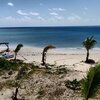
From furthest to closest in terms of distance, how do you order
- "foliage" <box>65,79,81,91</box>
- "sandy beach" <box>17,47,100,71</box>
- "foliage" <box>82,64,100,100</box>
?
"sandy beach" <box>17,47,100,71</box> < "foliage" <box>65,79,81,91</box> < "foliage" <box>82,64,100,100</box>

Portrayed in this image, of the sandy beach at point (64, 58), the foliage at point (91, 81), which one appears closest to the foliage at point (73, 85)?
the foliage at point (91, 81)

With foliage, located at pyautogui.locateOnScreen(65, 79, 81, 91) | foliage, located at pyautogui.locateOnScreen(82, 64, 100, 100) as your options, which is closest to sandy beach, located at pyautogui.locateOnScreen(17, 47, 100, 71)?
foliage, located at pyautogui.locateOnScreen(65, 79, 81, 91)

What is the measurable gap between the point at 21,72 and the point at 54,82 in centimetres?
419

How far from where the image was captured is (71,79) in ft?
88.8

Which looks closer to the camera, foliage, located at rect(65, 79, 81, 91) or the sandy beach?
foliage, located at rect(65, 79, 81, 91)

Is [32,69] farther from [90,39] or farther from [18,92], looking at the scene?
Result: [90,39]

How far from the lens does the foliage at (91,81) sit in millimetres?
13188

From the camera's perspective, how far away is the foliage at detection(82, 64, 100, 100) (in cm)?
1319

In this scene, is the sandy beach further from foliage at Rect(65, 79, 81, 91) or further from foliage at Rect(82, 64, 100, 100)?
foliage at Rect(82, 64, 100, 100)

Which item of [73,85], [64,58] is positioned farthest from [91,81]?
[64,58]

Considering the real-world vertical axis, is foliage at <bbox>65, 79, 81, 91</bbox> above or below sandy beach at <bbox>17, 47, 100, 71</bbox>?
above

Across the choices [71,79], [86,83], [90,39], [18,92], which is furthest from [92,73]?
[90,39]

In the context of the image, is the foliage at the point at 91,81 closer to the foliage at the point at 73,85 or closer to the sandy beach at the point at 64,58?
the foliage at the point at 73,85

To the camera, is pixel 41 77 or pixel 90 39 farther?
pixel 90 39
